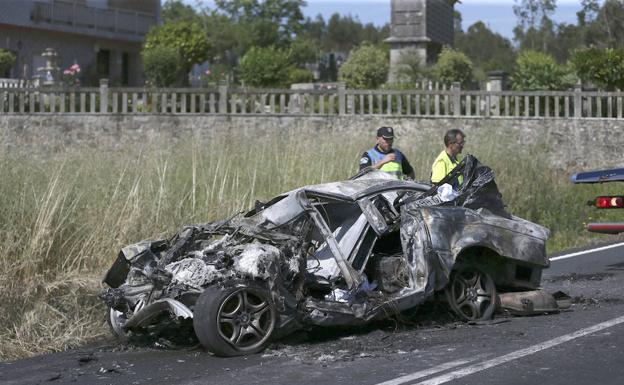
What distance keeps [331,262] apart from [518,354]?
184cm

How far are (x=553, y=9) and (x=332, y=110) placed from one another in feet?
178

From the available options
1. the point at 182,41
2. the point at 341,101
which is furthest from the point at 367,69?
the point at 182,41

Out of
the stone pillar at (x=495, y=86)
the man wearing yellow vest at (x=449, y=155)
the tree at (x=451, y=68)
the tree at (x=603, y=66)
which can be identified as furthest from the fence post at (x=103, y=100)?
the man wearing yellow vest at (x=449, y=155)

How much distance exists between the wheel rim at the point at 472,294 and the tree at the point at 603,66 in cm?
2698

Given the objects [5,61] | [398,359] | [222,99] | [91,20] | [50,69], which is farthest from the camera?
[91,20]

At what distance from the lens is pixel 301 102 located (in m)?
36.0

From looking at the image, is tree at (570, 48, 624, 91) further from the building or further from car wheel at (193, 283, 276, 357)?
car wheel at (193, 283, 276, 357)

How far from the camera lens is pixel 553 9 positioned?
282 feet

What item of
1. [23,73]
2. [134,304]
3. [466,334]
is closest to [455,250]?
[466,334]

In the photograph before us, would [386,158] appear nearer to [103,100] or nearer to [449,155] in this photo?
[449,155]

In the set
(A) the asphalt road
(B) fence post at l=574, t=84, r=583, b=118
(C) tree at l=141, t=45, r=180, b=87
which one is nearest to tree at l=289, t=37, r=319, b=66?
(C) tree at l=141, t=45, r=180, b=87

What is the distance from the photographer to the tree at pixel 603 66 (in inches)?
1409

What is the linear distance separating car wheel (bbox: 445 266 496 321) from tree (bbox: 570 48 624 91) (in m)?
27.0

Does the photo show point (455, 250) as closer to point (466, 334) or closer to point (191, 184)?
point (466, 334)
